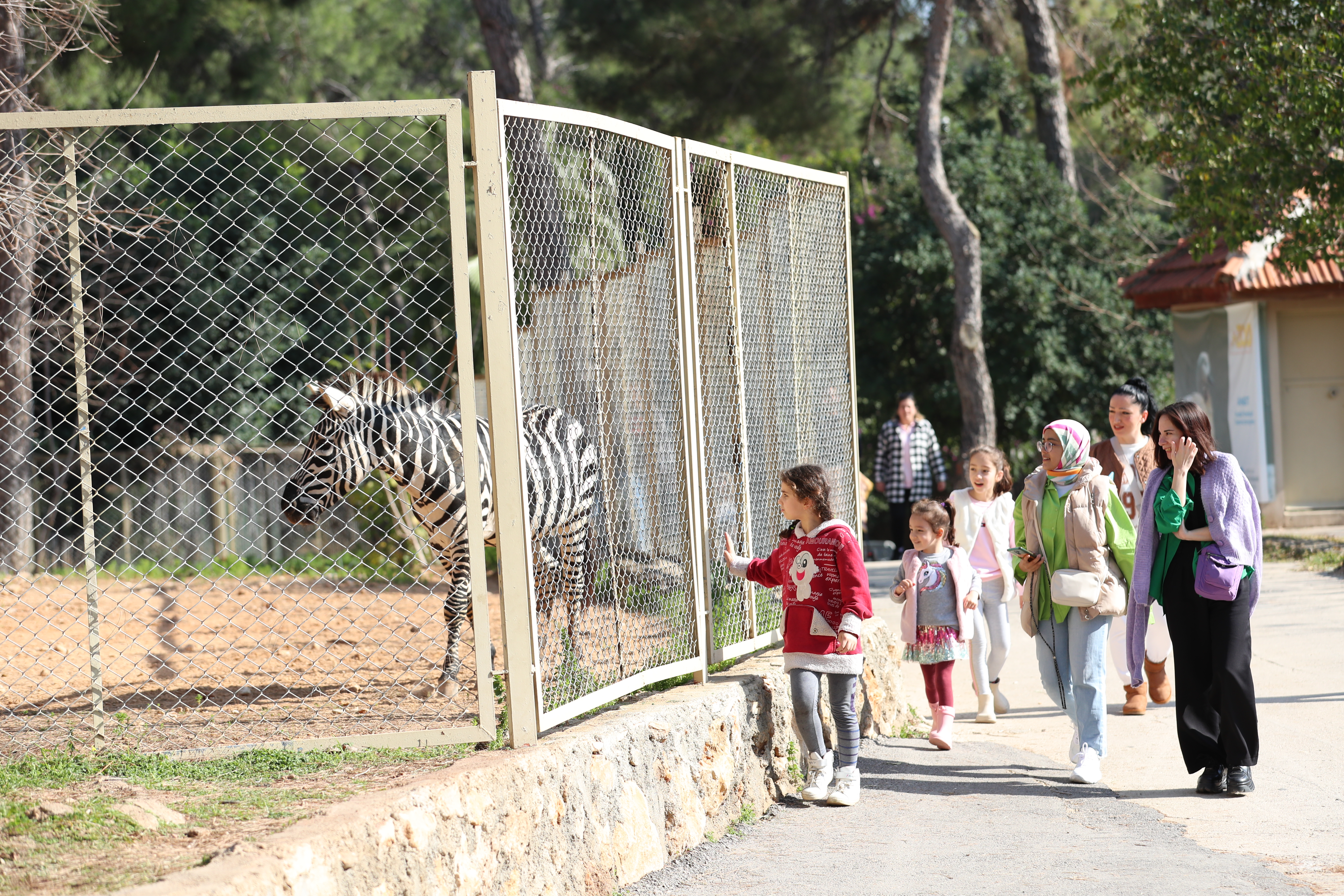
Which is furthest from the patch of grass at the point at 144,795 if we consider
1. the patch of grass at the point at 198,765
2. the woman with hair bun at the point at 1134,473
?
the woman with hair bun at the point at 1134,473

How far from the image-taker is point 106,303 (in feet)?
53.1

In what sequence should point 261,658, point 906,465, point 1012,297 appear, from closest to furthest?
1. point 261,658
2. point 906,465
3. point 1012,297

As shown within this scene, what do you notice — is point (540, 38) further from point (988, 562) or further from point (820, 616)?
point (820, 616)

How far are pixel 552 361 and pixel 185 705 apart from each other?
9.06 feet

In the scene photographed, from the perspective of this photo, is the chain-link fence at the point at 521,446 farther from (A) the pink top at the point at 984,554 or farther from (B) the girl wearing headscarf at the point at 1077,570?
(B) the girl wearing headscarf at the point at 1077,570

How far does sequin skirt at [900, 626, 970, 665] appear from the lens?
22.3 ft

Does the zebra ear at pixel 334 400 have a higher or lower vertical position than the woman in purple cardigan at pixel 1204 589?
higher

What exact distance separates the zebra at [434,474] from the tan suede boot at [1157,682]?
3.46 metres

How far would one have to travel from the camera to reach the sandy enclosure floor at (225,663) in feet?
18.1

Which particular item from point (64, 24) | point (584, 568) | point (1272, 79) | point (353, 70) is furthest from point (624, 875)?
point (353, 70)

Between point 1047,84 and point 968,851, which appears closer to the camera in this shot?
point 968,851

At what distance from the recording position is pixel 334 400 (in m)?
6.68

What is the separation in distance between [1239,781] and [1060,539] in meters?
1.34

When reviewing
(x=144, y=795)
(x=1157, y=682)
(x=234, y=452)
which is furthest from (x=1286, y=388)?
(x=144, y=795)
